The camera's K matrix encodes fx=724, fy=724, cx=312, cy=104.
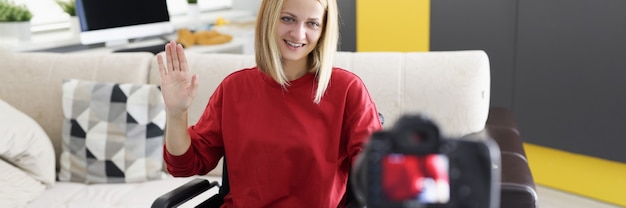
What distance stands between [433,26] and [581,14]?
860 millimetres

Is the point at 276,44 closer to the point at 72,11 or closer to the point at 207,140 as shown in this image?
the point at 207,140

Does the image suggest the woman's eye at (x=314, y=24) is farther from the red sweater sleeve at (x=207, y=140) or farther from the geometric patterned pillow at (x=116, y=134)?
the geometric patterned pillow at (x=116, y=134)

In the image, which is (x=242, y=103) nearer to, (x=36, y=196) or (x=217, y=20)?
(x=36, y=196)

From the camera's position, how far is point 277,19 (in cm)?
152

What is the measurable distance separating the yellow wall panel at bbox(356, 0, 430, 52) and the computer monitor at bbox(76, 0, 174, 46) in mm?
1077

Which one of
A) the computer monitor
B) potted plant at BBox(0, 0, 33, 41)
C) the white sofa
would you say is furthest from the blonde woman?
potted plant at BBox(0, 0, 33, 41)

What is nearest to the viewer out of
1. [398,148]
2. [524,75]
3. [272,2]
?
[398,148]

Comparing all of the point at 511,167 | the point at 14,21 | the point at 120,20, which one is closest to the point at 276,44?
the point at 511,167

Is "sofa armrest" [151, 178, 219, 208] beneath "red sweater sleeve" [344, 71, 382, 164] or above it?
beneath

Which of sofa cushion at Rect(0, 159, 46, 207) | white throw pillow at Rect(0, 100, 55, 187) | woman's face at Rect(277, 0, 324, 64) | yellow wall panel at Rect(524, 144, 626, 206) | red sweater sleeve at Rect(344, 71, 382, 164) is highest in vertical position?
woman's face at Rect(277, 0, 324, 64)

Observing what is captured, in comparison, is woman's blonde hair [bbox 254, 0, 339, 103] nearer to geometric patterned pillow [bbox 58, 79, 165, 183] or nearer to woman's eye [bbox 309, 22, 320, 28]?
woman's eye [bbox 309, 22, 320, 28]

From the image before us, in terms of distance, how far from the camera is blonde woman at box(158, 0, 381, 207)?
1535mm

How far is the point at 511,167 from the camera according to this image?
6.16 feet

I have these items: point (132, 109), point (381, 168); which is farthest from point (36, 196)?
point (381, 168)
